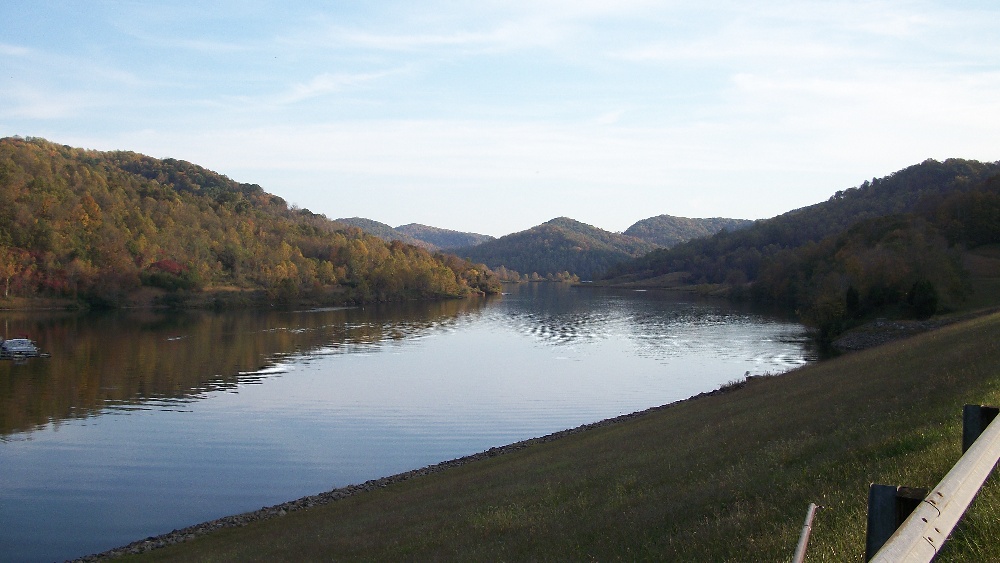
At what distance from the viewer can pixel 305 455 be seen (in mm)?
29250

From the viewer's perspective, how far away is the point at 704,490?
10.7 metres

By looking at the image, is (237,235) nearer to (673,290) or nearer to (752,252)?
(673,290)

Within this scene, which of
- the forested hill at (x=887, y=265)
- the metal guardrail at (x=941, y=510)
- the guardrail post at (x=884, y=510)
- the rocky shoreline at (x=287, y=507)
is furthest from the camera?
the forested hill at (x=887, y=265)

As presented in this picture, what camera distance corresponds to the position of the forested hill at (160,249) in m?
116

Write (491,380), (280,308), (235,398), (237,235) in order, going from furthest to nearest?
(237,235) < (280,308) < (491,380) < (235,398)

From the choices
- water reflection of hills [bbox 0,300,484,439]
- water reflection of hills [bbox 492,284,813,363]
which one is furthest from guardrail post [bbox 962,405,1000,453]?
water reflection of hills [bbox 492,284,813,363]

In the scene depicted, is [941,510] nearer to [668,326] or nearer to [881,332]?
[881,332]

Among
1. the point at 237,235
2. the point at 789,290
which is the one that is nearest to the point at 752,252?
the point at 789,290

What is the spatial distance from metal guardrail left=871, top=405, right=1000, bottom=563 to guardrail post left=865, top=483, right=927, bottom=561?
0.61 feet

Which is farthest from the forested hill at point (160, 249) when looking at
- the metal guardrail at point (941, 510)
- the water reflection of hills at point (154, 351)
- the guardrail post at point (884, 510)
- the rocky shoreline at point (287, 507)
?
the metal guardrail at point (941, 510)

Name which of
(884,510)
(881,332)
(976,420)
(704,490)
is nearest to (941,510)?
(884,510)

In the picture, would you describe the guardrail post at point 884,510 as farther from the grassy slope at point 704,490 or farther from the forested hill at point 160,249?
the forested hill at point 160,249

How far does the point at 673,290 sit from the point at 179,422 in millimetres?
174651

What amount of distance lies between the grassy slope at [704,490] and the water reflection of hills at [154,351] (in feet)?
80.8
